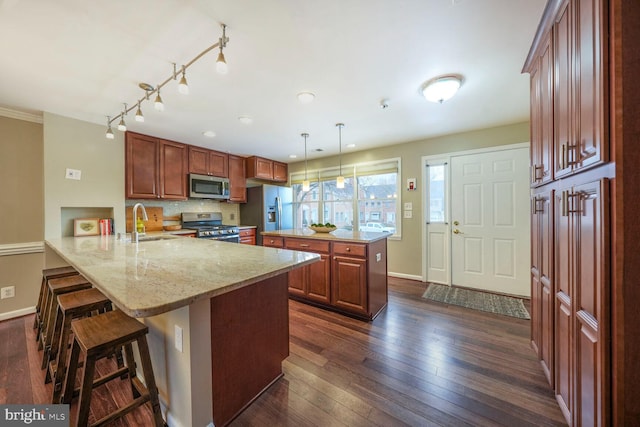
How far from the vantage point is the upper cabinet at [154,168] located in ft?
11.0

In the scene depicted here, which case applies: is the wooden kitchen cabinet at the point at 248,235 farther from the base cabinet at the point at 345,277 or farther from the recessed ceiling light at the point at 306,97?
the recessed ceiling light at the point at 306,97

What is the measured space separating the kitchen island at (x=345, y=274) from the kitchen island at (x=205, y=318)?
3.45 ft

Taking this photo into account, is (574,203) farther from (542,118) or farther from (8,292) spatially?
(8,292)

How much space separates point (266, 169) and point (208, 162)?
1.16 metres

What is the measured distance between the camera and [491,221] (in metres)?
3.37

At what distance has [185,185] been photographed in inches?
157

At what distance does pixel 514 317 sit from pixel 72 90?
502cm

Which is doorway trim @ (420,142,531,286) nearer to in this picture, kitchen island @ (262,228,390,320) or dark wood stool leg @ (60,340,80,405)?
kitchen island @ (262,228,390,320)

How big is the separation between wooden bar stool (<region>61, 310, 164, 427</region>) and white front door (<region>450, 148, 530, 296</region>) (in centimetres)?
383

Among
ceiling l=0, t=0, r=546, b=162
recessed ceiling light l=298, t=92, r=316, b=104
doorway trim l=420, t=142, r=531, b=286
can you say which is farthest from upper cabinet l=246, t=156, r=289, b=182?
doorway trim l=420, t=142, r=531, b=286

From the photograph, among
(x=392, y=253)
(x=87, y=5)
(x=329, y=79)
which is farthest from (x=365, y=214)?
(x=87, y=5)

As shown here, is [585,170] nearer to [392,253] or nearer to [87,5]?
[87,5]

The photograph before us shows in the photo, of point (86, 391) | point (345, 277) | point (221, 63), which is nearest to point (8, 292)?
point (86, 391)

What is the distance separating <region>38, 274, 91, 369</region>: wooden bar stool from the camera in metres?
1.75
